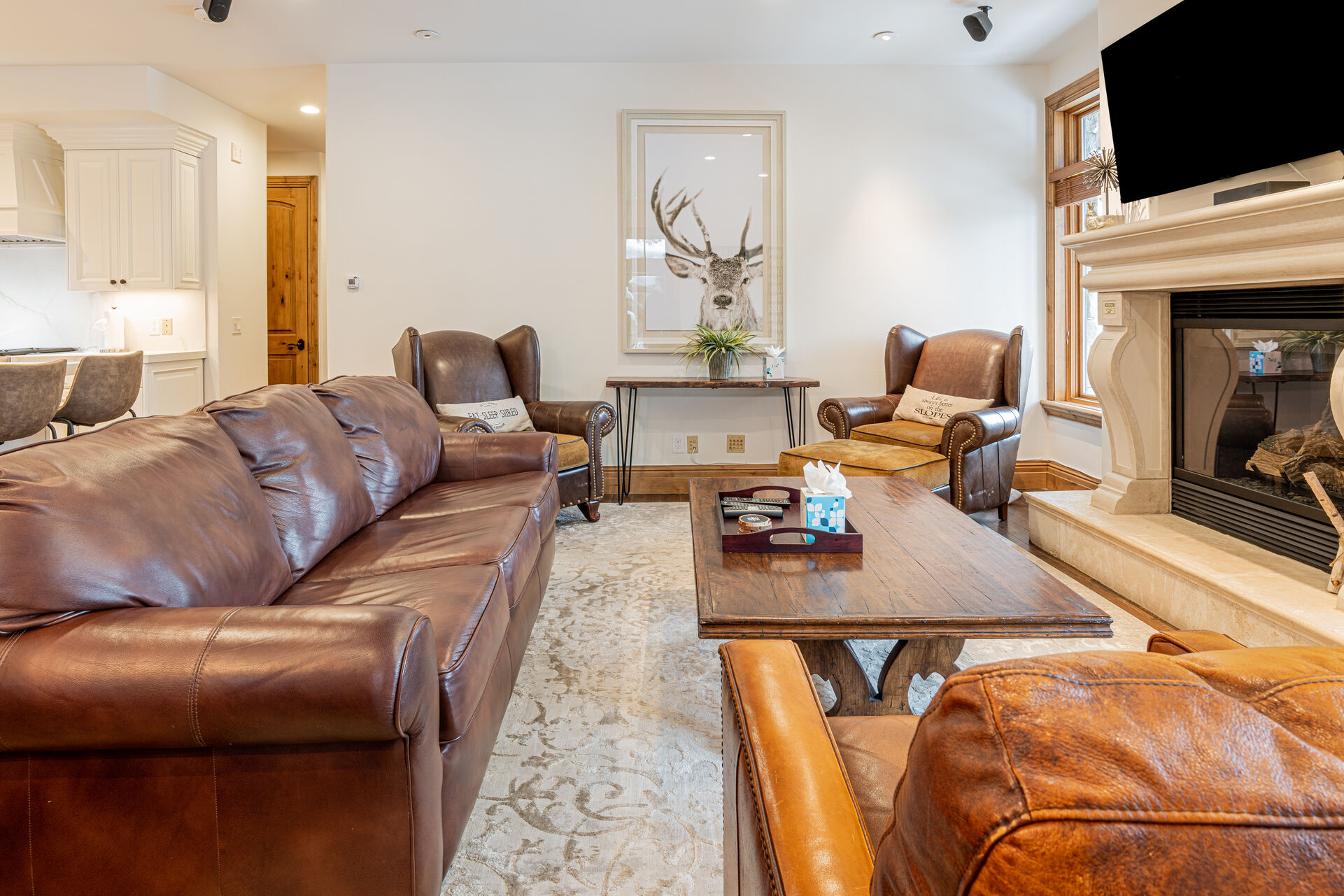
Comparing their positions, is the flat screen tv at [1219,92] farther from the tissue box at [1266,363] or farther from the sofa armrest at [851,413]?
the sofa armrest at [851,413]

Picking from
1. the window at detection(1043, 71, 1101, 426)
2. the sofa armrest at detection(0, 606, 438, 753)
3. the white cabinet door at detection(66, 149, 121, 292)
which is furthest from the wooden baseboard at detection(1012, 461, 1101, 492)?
the white cabinet door at detection(66, 149, 121, 292)

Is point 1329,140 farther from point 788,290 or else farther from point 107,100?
point 107,100

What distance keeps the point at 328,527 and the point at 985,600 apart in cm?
160

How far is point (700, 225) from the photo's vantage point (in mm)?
5172

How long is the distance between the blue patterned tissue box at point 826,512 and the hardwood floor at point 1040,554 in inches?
42.4

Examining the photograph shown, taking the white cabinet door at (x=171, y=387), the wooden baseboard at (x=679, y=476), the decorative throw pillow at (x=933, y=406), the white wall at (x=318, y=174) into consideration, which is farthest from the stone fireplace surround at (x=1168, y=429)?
the white wall at (x=318, y=174)

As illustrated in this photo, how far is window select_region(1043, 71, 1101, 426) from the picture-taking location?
4.90 meters

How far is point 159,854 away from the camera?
1.24m

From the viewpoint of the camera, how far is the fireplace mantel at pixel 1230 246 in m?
2.27

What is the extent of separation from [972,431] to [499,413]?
2380 mm

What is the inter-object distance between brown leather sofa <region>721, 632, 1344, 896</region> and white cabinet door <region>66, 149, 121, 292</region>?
6.43 metres

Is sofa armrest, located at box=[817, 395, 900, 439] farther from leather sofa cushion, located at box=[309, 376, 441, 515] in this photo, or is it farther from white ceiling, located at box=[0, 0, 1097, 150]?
leather sofa cushion, located at box=[309, 376, 441, 515]

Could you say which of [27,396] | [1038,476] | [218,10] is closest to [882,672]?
[1038,476]

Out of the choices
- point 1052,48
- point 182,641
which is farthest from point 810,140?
point 182,641
